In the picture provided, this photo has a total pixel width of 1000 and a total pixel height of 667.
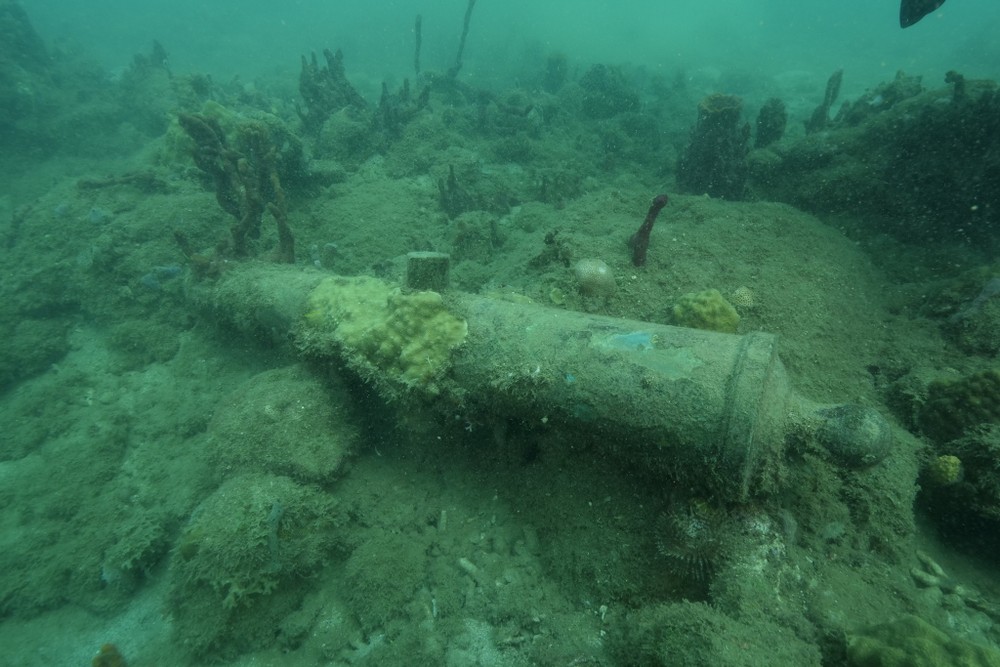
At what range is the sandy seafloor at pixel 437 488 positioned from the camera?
271 cm

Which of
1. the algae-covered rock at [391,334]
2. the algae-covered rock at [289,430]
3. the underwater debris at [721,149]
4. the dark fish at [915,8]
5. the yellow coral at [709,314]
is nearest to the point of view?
the algae-covered rock at [391,334]

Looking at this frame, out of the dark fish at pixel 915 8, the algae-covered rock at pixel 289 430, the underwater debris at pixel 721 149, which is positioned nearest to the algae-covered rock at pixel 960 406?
the algae-covered rock at pixel 289 430

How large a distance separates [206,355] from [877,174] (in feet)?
31.4

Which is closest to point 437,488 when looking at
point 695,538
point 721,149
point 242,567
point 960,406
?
point 242,567

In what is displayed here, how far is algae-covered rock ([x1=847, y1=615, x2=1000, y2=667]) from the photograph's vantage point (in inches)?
78.2

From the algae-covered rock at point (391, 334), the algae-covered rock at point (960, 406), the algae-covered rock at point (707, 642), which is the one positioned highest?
the algae-covered rock at point (960, 406)

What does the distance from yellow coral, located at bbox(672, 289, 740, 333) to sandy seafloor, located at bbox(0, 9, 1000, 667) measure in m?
0.43

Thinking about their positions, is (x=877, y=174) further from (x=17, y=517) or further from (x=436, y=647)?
(x=17, y=517)

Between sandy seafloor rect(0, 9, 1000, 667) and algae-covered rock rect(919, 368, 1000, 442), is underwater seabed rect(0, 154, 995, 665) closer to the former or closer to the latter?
sandy seafloor rect(0, 9, 1000, 667)

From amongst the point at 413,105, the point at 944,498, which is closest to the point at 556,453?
the point at 944,498

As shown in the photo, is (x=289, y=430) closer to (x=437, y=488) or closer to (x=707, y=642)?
(x=437, y=488)

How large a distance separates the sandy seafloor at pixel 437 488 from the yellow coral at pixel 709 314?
16.8 inches

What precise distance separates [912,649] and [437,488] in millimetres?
2948

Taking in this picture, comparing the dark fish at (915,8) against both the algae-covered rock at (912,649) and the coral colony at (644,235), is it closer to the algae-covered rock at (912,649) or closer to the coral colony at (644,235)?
the coral colony at (644,235)
